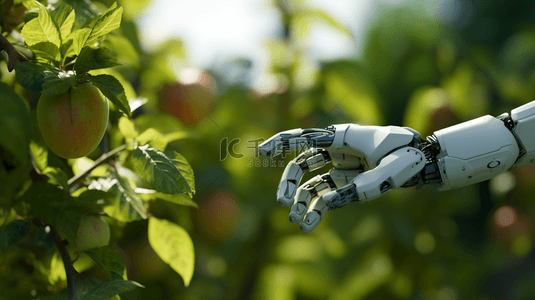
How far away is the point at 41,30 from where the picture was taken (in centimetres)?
24

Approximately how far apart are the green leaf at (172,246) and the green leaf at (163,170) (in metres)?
0.10

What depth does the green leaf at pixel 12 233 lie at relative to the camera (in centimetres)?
27

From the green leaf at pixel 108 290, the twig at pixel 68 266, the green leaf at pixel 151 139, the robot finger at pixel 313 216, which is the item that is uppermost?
the robot finger at pixel 313 216

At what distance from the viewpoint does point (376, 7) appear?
2.86ft

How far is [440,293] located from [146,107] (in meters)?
0.65

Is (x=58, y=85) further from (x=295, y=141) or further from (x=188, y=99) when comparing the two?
(x=188, y=99)

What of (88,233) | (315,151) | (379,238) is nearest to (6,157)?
(88,233)

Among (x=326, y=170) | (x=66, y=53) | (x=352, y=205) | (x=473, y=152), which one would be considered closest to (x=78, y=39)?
(x=66, y=53)

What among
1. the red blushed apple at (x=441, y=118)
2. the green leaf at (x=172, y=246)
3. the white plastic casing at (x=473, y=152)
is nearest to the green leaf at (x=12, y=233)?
the green leaf at (x=172, y=246)

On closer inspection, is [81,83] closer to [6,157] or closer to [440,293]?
[6,157]

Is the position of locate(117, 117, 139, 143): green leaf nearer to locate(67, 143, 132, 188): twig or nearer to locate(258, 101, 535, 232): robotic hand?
locate(67, 143, 132, 188): twig

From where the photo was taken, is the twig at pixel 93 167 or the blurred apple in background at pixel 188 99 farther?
→ the blurred apple in background at pixel 188 99

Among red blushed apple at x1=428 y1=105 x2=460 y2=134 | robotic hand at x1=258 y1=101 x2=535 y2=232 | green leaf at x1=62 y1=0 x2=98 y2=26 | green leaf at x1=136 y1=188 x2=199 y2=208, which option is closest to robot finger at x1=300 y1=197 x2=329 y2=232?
robotic hand at x1=258 y1=101 x2=535 y2=232

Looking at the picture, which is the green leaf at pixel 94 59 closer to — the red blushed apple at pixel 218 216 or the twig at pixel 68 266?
the twig at pixel 68 266
